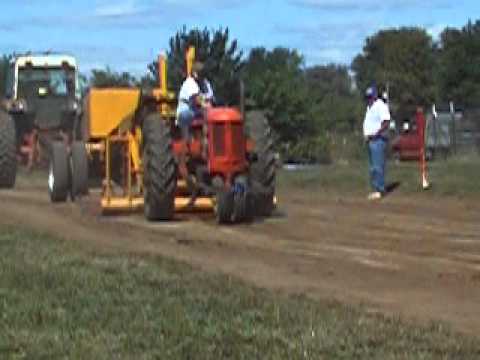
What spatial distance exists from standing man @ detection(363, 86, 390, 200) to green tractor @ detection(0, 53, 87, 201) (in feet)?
19.1

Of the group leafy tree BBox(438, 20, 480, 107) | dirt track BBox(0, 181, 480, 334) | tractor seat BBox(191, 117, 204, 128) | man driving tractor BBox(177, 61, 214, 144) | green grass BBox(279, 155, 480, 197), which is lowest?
dirt track BBox(0, 181, 480, 334)

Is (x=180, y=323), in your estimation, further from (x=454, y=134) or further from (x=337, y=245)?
(x=454, y=134)

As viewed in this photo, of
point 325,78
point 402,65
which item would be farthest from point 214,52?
point 325,78

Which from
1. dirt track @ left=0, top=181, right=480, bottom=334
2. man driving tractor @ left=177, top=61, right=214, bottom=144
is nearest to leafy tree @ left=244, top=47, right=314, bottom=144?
dirt track @ left=0, top=181, right=480, bottom=334

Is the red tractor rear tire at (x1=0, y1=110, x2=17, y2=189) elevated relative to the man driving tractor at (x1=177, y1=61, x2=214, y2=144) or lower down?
lower down

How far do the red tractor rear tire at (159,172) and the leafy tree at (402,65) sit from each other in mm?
78043

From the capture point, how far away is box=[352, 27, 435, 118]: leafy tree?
101m

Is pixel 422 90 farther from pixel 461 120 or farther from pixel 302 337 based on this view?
pixel 302 337

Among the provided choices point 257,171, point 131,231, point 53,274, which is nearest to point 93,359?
point 53,274

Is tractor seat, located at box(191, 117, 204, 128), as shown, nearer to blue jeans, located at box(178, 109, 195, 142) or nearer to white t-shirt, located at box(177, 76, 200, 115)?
blue jeans, located at box(178, 109, 195, 142)

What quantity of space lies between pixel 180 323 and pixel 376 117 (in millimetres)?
14284

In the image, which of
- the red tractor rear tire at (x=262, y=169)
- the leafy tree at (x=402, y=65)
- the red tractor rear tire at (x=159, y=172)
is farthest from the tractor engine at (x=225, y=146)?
the leafy tree at (x=402, y=65)

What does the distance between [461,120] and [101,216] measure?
104ft

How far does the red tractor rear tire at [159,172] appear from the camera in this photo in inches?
701
